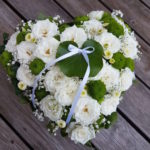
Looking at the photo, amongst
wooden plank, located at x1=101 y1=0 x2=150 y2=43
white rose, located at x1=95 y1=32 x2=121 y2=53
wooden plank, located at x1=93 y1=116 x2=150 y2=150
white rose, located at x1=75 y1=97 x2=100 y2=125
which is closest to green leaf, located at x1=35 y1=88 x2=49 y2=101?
white rose, located at x1=75 y1=97 x2=100 y2=125

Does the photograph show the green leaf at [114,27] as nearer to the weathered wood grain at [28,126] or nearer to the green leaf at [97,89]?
the green leaf at [97,89]

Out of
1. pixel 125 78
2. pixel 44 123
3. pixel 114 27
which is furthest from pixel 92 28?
pixel 44 123

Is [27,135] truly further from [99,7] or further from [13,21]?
[99,7]

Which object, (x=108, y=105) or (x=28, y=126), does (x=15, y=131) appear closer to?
(x=28, y=126)

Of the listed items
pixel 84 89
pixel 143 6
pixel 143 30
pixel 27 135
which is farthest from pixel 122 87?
pixel 143 6

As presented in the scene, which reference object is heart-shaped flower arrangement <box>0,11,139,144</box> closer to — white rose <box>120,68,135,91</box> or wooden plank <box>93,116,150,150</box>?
white rose <box>120,68,135,91</box>

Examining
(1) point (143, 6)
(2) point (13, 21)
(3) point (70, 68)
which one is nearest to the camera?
(3) point (70, 68)
